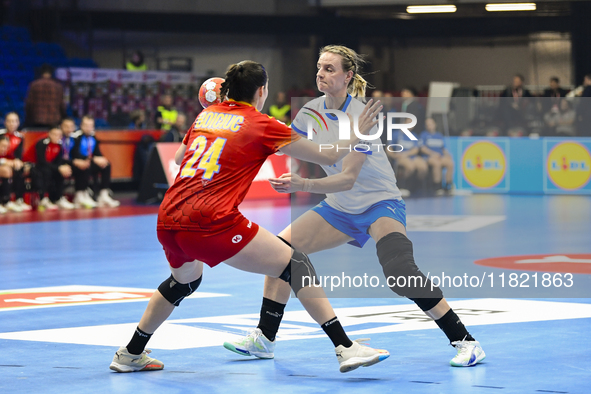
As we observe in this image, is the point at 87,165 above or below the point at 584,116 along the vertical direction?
below

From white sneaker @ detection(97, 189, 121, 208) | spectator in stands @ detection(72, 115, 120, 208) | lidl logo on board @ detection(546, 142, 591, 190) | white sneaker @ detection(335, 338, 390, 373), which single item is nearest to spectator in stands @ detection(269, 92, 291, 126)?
white sneaker @ detection(97, 189, 121, 208)

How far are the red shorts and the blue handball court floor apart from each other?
0.68m

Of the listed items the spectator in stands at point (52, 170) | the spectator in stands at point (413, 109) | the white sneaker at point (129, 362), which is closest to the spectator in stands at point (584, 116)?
the spectator in stands at point (413, 109)

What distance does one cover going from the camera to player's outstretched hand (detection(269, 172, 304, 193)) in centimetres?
471

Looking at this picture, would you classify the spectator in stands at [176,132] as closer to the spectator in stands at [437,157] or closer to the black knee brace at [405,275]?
the spectator in stands at [437,157]

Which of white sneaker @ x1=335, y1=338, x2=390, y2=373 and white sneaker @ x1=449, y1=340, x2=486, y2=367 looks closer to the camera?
white sneaker @ x1=335, y1=338, x2=390, y2=373

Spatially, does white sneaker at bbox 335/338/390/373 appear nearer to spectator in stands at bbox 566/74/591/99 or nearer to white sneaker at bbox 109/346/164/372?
white sneaker at bbox 109/346/164/372

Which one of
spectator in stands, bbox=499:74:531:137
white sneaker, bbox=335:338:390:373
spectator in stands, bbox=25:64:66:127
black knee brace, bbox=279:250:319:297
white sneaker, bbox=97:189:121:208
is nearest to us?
white sneaker, bbox=335:338:390:373

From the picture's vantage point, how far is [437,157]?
18062 mm

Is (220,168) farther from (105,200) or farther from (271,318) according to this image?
(105,200)

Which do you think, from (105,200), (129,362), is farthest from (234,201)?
(105,200)

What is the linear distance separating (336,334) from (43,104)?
14.1m

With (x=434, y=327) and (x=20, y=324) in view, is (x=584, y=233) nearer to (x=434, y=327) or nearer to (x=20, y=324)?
(x=434, y=327)

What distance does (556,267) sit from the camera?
8875 mm
